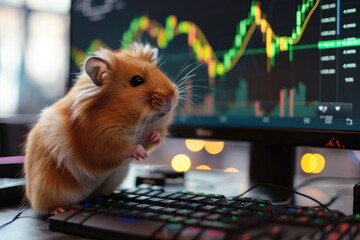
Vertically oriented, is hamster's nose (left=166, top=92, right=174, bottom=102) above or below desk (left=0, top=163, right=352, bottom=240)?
above

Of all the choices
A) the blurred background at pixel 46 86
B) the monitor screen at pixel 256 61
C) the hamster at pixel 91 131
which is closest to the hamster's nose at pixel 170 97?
the hamster at pixel 91 131

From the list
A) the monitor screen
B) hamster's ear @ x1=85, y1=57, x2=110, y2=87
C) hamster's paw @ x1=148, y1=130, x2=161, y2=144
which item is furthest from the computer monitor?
hamster's ear @ x1=85, y1=57, x2=110, y2=87

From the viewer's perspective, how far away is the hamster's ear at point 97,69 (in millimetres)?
648

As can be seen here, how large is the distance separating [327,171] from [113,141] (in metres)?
1.00

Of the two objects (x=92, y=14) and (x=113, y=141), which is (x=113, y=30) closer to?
(x=92, y=14)

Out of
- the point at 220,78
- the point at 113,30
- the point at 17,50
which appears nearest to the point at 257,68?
the point at 220,78

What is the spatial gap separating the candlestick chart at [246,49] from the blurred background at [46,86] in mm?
409

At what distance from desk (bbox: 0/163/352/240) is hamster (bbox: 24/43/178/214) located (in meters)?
0.04

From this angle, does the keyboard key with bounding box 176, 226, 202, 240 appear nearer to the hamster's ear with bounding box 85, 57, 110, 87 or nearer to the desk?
the desk

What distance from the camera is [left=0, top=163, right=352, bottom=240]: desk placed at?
55cm

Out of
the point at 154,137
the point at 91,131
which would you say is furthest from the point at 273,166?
the point at 91,131

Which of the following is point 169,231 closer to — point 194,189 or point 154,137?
point 154,137

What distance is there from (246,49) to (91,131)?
420mm

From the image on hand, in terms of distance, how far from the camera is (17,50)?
1.51 m
